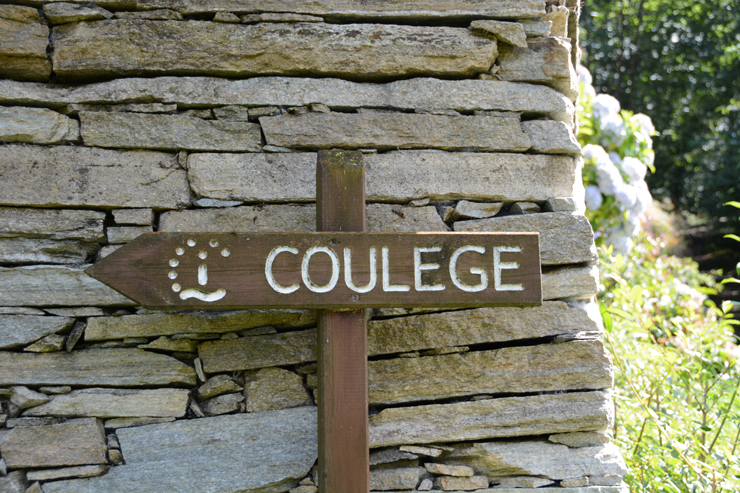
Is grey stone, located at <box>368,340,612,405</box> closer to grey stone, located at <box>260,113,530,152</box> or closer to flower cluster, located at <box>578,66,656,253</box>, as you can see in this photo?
grey stone, located at <box>260,113,530,152</box>

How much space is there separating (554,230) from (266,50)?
3.89 feet

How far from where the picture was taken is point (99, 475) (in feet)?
5.41

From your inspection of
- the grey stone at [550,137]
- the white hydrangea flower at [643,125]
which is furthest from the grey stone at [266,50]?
the white hydrangea flower at [643,125]

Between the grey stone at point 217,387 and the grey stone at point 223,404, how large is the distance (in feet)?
0.05

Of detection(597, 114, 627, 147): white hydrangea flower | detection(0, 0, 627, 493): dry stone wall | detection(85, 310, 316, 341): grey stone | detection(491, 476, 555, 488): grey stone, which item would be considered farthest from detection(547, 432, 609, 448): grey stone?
detection(597, 114, 627, 147): white hydrangea flower

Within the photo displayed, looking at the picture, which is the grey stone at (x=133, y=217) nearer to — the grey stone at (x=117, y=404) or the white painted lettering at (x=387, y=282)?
the grey stone at (x=117, y=404)

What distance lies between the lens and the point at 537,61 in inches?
77.2

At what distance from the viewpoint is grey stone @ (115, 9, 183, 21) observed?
1.83m

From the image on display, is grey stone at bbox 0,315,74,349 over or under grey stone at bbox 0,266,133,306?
under

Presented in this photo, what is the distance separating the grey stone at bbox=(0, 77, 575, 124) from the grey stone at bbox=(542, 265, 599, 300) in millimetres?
591

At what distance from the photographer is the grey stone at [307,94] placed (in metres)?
1.79

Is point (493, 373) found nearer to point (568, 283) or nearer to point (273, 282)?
point (568, 283)

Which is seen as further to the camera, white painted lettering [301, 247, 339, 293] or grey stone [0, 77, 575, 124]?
grey stone [0, 77, 575, 124]

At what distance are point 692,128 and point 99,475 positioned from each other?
33.1ft
